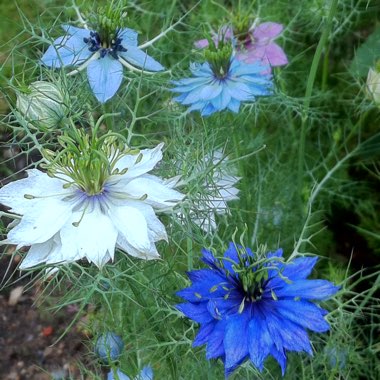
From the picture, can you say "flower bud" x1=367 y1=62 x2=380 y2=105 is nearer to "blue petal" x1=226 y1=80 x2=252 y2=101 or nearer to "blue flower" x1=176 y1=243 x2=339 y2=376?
"blue petal" x1=226 y1=80 x2=252 y2=101

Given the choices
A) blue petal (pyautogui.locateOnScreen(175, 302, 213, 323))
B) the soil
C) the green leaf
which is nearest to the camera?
blue petal (pyautogui.locateOnScreen(175, 302, 213, 323))

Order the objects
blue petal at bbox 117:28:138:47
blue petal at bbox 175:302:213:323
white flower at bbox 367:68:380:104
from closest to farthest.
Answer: blue petal at bbox 175:302:213:323 → blue petal at bbox 117:28:138:47 → white flower at bbox 367:68:380:104

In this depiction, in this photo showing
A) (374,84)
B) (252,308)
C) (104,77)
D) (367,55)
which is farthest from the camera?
(367,55)

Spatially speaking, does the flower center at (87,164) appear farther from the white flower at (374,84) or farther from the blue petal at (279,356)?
the white flower at (374,84)

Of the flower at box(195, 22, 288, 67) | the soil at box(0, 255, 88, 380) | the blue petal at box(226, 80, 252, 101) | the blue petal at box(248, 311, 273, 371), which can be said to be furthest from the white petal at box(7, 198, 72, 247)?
the soil at box(0, 255, 88, 380)

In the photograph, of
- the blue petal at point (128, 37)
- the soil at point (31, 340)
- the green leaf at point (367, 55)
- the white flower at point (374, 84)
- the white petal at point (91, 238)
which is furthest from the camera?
the soil at point (31, 340)

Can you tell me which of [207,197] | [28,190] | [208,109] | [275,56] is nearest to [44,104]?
[28,190]

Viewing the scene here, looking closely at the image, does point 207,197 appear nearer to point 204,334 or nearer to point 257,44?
point 204,334

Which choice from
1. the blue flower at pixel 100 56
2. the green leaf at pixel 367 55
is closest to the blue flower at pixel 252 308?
the blue flower at pixel 100 56
